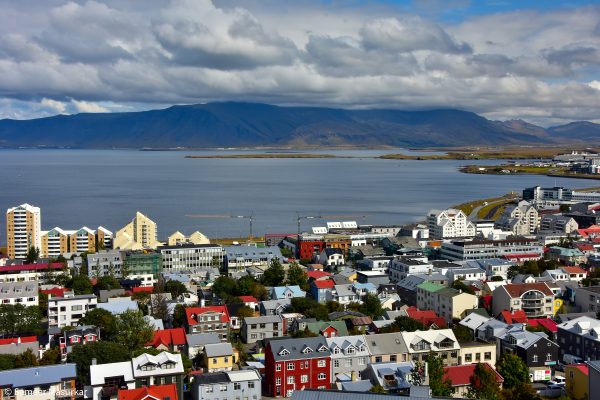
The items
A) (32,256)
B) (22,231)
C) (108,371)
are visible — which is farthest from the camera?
(22,231)

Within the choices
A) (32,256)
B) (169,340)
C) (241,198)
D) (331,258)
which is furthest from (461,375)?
(241,198)

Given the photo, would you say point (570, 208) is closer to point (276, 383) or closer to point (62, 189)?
point (276, 383)

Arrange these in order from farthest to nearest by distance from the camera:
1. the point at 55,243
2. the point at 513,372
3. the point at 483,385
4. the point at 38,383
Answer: the point at 55,243 → the point at 513,372 → the point at 38,383 → the point at 483,385

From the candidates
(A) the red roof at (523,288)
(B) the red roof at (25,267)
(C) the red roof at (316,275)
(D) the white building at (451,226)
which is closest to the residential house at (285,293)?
(C) the red roof at (316,275)

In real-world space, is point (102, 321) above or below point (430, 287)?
below

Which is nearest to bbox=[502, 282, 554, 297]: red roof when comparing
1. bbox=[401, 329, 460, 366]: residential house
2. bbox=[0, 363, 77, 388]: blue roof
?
bbox=[401, 329, 460, 366]: residential house

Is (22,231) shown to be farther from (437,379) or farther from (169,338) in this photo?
(437,379)
